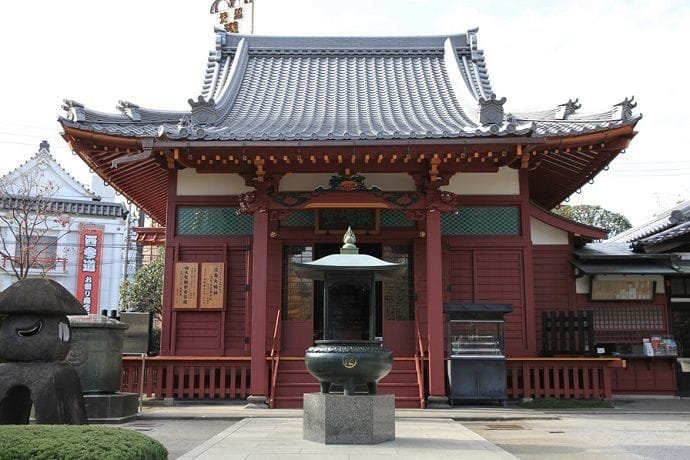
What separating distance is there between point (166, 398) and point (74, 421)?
5.28m

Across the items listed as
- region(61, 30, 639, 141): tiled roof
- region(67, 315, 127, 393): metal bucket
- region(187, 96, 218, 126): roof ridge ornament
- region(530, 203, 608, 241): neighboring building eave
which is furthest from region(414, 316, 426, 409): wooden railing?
region(187, 96, 218, 126): roof ridge ornament

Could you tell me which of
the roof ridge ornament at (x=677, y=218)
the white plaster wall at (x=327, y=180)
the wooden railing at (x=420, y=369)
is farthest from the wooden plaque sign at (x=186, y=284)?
the roof ridge ornament at (x=677, y=218)

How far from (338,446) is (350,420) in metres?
0.34

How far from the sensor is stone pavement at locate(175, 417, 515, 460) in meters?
6.81

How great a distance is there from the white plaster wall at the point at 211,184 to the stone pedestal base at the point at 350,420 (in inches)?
272

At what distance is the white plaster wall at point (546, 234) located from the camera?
14.3 m

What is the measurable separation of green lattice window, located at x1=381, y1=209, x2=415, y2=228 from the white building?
24.0m

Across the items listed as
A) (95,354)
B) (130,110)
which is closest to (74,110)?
(130,110)

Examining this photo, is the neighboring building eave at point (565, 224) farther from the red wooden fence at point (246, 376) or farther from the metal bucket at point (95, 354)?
the metal bucket at point (95, 354)

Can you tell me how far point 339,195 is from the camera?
12.5 m

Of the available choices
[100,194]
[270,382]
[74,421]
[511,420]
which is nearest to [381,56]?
[270,382]

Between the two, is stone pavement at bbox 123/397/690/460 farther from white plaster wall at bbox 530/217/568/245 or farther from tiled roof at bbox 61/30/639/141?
tiled roof at bbox 61/30/639/141

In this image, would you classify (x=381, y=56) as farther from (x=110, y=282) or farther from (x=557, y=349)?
(x=110, y=282)

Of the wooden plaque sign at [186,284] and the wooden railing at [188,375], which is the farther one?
the wooden plaque sign at [186,284]
